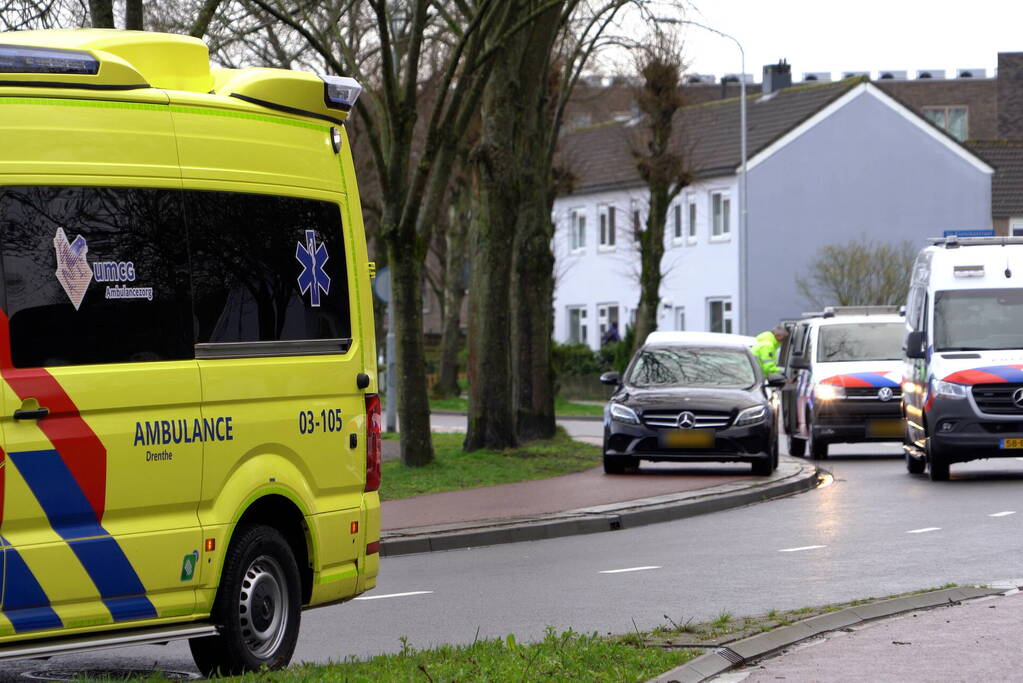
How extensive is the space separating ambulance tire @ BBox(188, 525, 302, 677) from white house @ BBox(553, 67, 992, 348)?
Answer: 49794 millimetres

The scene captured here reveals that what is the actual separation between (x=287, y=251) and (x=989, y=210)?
55420 millimetres

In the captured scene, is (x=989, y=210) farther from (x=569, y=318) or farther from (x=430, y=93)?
(x=430, y=93)

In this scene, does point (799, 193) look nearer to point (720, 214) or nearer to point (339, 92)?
point (720, 214)

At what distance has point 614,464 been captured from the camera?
2181 cm

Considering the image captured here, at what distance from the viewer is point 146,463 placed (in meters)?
7.80

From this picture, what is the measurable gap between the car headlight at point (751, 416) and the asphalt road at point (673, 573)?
2.48 m

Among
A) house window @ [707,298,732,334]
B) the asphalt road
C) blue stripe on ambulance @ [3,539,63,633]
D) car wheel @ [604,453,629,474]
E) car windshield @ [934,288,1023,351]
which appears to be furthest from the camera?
house window @ [707,298,732,334]

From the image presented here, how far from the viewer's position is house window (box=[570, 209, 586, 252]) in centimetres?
6901

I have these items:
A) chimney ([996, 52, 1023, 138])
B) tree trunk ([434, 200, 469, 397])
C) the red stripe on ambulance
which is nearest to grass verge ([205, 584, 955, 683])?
the red stripe on ambulance

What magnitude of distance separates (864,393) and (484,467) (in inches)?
262

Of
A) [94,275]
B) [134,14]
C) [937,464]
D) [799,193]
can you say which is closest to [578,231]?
[799,193]

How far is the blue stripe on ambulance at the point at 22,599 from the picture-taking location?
7.22 meters

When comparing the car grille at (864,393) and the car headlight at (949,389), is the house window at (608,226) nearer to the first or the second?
the car grille at (864,393)

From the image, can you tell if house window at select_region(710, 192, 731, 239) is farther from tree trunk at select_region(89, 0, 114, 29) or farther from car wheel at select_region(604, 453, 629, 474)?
tree trunk at select_region(89, 0, 114, 29)
